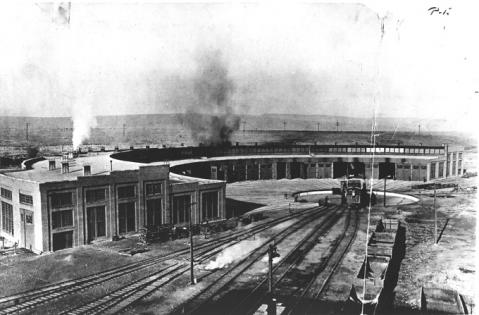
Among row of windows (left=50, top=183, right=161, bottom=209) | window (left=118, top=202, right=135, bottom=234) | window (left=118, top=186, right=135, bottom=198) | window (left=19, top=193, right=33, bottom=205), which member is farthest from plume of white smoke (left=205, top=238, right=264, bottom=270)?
window (left=19, top=193, right=33, bottom=205)

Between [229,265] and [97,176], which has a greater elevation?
[97,176]

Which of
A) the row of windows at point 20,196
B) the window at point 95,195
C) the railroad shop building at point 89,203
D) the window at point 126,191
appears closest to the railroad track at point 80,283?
the railroad shop building at point 89,203

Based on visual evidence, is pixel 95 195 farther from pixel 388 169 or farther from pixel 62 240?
pixel 388 169

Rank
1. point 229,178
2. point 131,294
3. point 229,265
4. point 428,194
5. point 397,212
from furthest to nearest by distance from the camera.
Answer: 1. point 229,178
2. point 428,194
3. point 397,212
4. point 229,265
5. point 131,294

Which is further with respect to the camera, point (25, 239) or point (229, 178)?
point (229, 178)

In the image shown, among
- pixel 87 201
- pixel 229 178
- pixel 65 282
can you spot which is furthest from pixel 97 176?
pixel 229 178

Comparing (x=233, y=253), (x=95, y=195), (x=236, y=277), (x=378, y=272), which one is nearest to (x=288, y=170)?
(x=95, y=195)

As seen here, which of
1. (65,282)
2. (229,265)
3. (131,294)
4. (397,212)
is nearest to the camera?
(131,294)

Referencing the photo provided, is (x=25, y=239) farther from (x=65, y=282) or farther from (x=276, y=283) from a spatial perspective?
(x=276, y=283)
